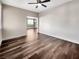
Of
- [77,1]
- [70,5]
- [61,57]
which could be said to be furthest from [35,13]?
[61,57]

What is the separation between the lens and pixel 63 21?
18.2 feet

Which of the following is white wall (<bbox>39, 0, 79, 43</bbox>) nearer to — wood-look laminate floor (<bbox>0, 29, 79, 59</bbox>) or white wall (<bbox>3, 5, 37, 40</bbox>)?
wood-look laminate floor (<bbox>0, 29, 79, 59</bbox>)

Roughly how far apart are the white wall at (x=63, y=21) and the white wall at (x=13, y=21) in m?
A: 2.35

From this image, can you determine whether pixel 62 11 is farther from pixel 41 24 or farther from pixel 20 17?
pixel 20 17

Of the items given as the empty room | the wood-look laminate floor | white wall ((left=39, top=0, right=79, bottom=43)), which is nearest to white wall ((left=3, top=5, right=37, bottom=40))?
the empty room

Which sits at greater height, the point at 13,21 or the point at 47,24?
the point at 13,21

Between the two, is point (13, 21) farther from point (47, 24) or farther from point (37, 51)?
point (47, 24)

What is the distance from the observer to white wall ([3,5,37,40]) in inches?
188

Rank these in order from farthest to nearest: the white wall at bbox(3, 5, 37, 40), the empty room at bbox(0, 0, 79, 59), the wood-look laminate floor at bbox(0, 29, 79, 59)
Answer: the white wall at bbox(3, 5, 37, 40) → the empty room at bbox(0, 0, 79, 59) → the wood-look laminate floor at bbox(0, 29, 79, 59)

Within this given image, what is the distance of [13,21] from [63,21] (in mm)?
4074

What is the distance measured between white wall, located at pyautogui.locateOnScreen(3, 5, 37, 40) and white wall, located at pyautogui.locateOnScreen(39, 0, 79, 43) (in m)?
2.35

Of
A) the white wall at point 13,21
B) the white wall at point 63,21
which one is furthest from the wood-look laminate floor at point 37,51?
the white wall at point 63,21

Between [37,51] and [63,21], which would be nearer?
[37,51]

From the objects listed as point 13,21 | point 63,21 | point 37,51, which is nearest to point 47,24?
point 63,21
